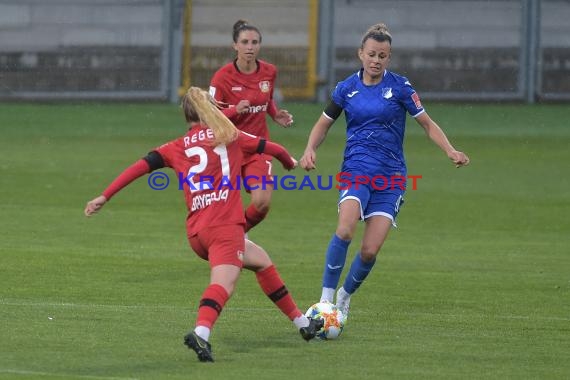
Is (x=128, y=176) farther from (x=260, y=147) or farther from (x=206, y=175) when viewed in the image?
(x=260, y=147)

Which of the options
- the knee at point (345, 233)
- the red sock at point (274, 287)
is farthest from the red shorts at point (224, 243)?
the knee at point (345, 233)

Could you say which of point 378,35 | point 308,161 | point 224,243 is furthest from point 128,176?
point 378,35

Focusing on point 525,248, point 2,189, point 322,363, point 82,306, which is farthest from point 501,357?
point 2,189

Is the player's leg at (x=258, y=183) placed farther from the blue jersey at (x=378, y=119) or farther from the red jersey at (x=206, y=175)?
the red jersey at (x=206, y=175)

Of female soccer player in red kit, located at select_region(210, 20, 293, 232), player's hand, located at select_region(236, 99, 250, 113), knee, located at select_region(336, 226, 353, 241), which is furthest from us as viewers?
female soccer player in red kit, located at select_region(210, 20, 293, 232)

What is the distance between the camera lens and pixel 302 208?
18.0 m

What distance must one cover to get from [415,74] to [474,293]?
18166 millimetres

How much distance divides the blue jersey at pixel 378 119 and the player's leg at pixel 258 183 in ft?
8.40

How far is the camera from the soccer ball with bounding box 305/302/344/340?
932 cm

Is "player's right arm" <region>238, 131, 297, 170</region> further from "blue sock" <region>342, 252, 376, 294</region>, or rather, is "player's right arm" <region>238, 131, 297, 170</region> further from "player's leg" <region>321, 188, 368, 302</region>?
"blue sock" <region>342, 252, 376, 294</region>

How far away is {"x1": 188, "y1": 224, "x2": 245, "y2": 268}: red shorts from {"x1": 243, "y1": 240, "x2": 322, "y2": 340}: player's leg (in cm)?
32

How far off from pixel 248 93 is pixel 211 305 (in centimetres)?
456

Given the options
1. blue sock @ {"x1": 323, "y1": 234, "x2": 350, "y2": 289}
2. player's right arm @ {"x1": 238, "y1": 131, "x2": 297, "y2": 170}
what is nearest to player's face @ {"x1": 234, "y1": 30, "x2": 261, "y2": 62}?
blue sock @ {"x1": 323, "y1": 234, "x2": 350, "y2": 289}

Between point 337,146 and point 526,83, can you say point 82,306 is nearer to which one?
point 337,146
